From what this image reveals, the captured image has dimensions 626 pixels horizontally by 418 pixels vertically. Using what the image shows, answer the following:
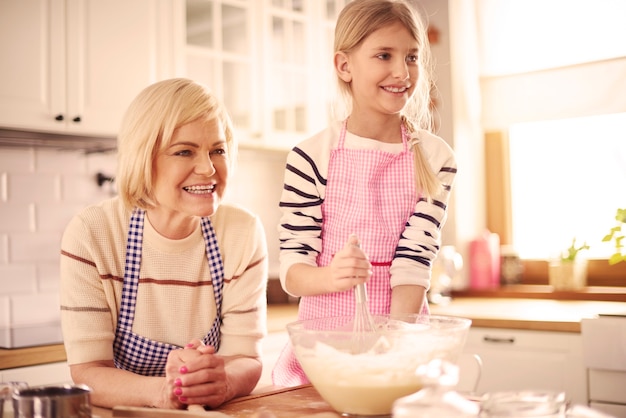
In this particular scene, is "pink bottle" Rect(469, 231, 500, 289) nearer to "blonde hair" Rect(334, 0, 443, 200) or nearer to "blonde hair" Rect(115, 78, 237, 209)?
"blonde hair" Rect(334, 0, 443, 200)

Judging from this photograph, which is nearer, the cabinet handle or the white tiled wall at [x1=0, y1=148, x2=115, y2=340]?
the white tiled wall at [x1=0, y1=148, x2=115, y2=340]

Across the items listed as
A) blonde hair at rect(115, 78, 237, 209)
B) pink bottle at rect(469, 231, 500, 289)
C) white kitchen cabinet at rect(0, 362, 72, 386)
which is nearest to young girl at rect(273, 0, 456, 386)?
blonde hair at rect(115, 78, 237, 209)

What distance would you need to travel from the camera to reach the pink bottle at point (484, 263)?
12.0ft

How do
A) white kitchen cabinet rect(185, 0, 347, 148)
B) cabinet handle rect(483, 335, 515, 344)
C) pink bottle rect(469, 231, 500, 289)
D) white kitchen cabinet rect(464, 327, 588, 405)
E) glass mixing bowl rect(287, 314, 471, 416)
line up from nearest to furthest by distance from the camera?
1. glass mixing bowl rect(287, 314, 471, 416)
2. white kitchen cabinet rect(464, 327, 588, 405)
3. cabinet handle rect(483, 335, 515, 344)
4. white kitchen cabinet rect(185, 0, 347, 148)
5. pink bottle rect(469, 231, 500, 289)

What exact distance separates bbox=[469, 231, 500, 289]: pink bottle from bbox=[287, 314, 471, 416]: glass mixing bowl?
8.53 feet

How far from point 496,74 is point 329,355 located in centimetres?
291

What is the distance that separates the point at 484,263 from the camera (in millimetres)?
3652

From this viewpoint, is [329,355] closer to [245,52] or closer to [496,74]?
[245,52]

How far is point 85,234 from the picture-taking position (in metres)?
1.48

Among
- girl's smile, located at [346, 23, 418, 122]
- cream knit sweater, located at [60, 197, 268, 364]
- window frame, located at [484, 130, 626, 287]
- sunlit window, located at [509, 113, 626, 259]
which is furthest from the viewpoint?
window frame, located at [484, 130, 626, 287]

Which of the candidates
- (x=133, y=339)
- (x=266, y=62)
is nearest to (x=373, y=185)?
(x=133, y=339)

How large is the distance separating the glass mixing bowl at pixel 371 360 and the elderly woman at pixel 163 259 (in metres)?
0.31

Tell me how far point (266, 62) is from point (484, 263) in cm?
141

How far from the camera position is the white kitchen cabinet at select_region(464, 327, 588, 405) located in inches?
106
